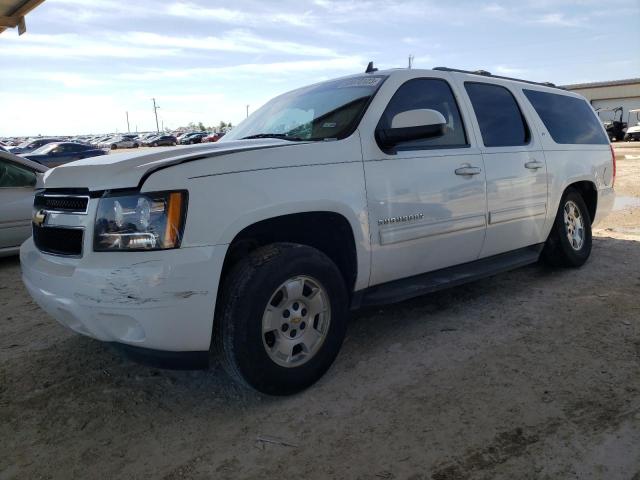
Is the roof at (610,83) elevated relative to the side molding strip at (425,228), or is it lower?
elevated

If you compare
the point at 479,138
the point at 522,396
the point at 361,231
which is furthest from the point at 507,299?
the point at 361,231

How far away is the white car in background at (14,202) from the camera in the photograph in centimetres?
615

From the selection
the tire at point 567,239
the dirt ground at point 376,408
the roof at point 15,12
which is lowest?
the dirt ground at point 376,408

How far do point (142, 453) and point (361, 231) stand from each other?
1.66m

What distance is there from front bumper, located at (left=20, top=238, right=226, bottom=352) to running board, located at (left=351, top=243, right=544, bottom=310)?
108 centimetres

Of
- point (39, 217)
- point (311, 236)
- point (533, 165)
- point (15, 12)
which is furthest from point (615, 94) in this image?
point (39, 217)

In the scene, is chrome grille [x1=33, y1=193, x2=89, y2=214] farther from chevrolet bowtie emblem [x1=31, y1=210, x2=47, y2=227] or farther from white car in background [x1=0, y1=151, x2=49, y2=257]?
white car in background [x1=0, y1=151, x2=49, y2=257]

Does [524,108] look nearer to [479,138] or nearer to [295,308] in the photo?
[479,138]

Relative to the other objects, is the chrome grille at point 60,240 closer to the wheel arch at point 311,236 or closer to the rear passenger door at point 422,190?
the wheel arch at point 311,236

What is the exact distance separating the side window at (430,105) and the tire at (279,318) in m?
1.12

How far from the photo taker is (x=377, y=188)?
3.11 metres

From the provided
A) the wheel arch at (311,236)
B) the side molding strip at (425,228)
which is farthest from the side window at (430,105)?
the wheel arch at (311,236)

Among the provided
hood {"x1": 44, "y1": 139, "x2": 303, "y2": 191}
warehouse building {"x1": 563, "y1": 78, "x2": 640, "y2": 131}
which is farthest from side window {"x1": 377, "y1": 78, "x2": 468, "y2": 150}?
warehouse building {"x1": 563, "y1": 78, "x2": 640, "y2": 131}

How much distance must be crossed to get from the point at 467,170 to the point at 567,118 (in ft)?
7.04
